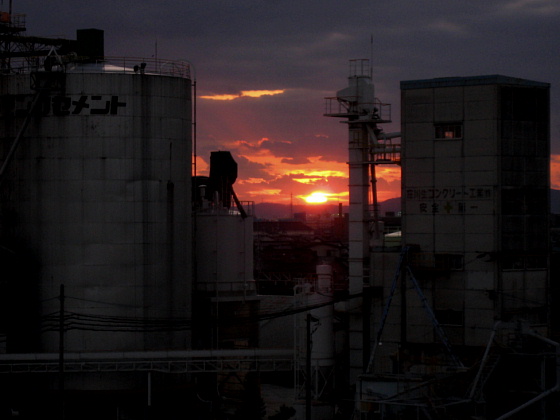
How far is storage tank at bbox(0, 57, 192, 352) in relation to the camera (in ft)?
170

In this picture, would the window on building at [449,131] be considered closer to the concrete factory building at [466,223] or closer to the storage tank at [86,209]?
the concrete factory building at [466,223]

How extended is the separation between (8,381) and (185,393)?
34.9 feet

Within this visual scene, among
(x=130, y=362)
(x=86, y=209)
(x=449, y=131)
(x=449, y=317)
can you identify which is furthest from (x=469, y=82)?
(x=130, y=362)

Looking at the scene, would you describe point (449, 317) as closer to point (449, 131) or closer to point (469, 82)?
point (449, 131)

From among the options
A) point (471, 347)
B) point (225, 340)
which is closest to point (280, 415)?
point (225, 340)

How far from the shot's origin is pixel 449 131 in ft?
177

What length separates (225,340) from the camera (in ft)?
192

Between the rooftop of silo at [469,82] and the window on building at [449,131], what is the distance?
2487 mm

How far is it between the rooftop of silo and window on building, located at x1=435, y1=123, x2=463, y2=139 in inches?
97.9

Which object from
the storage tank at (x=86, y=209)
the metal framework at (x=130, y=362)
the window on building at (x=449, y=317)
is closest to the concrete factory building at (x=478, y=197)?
the window on building at (x=449, y=317)

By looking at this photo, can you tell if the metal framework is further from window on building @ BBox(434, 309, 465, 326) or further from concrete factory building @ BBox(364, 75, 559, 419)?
window on building @ BBox(434, 309, 465, 326)

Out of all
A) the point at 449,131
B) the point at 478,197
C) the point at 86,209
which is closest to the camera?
the point at 86,209

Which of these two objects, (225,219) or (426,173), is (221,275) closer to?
(225,219)

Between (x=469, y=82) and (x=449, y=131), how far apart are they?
3230 mm
